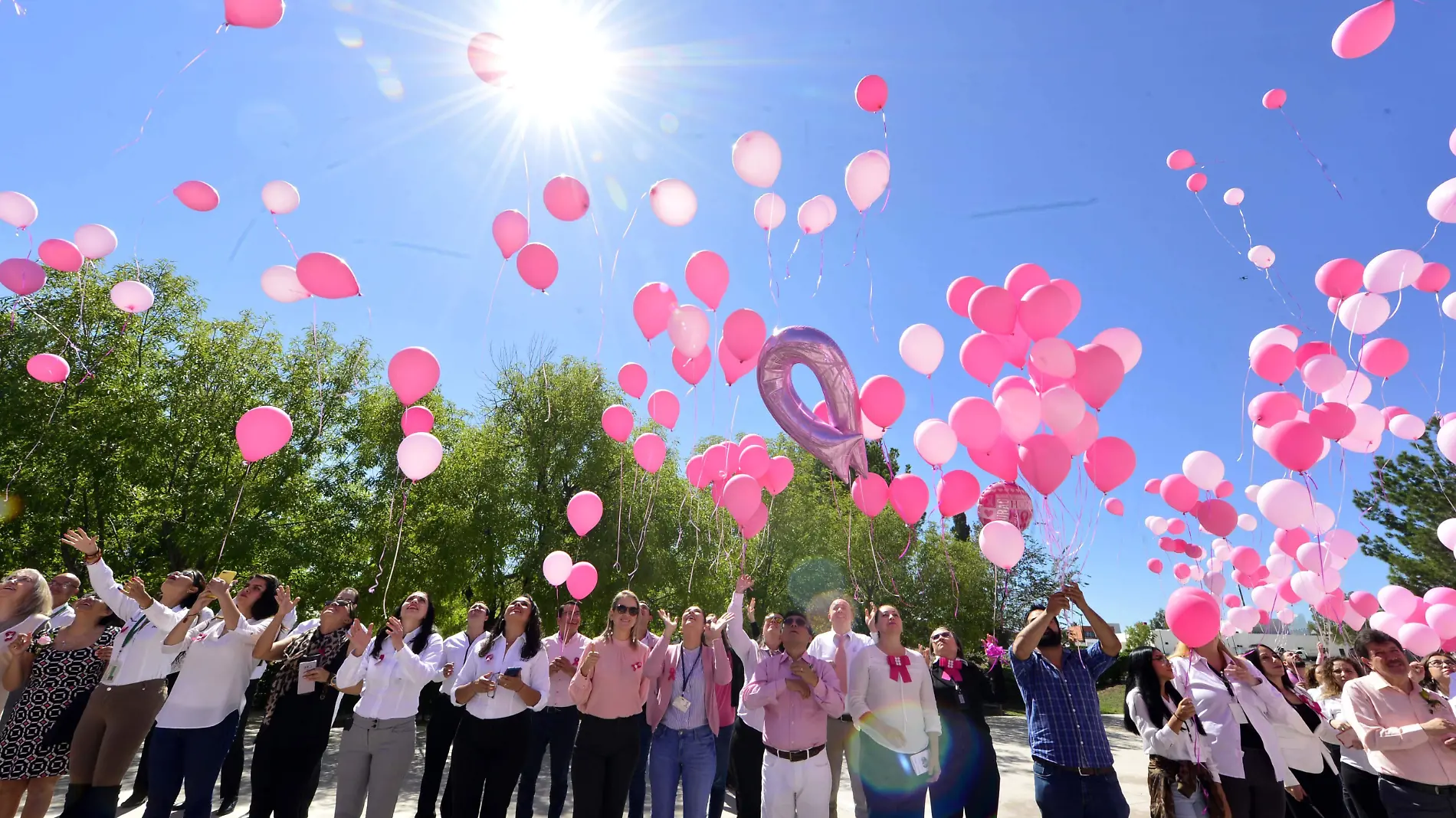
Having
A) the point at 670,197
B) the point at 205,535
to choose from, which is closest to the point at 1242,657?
the point at 670,197

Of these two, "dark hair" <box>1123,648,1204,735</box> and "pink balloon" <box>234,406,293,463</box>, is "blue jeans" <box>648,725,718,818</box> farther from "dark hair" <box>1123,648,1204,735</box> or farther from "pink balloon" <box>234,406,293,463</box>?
"pink balloon" <box>234,406,293,463</box>

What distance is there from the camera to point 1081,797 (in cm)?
341

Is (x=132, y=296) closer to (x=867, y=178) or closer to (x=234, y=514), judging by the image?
(x=234, y=514)

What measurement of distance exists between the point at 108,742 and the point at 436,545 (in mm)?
9164

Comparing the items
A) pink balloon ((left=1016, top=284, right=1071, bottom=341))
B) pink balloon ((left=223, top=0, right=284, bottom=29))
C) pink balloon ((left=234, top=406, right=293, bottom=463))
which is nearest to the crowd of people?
pink balloon ((left=234, top=406, right=293, bottom=463))

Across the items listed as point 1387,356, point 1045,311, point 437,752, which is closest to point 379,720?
point 437,752

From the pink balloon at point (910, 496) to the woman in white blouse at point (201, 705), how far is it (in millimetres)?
5103

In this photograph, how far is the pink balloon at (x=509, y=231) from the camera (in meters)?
5.93

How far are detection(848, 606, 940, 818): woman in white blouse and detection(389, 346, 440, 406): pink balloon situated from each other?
13.4 ft

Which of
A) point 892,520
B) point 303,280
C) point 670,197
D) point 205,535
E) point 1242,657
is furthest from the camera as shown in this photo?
point 892,520

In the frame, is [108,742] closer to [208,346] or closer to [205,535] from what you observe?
[205,535]

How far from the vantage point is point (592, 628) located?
44.8 feet

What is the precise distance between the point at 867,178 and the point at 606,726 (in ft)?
15.8

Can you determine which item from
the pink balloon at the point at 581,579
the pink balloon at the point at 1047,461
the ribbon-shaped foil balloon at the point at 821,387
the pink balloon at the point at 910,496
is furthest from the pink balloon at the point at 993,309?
the pink balloon at the point at 581,579
